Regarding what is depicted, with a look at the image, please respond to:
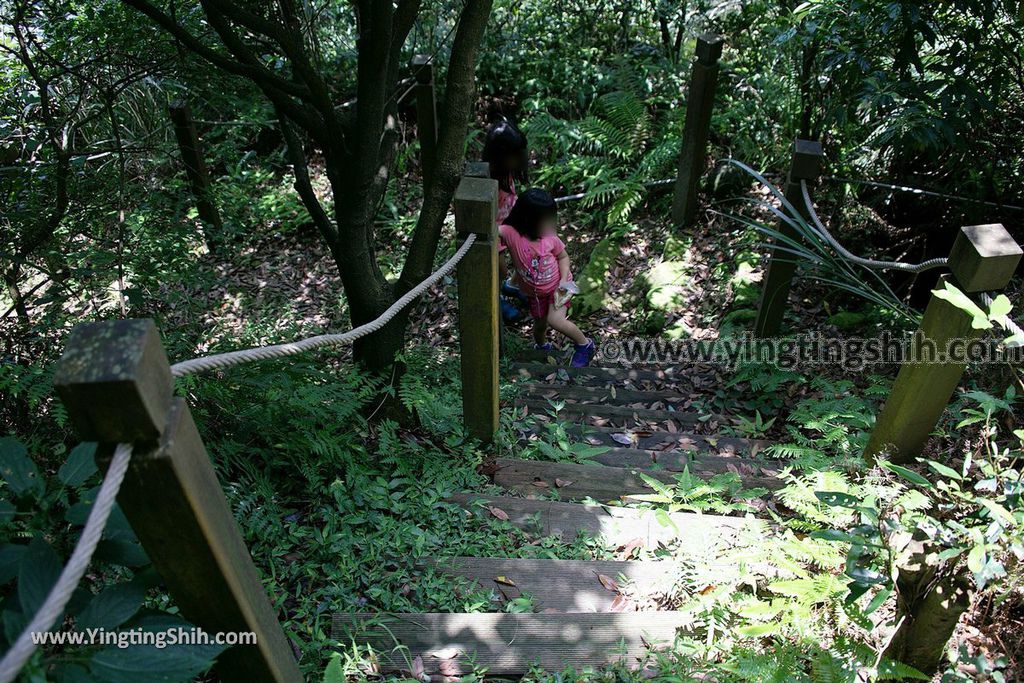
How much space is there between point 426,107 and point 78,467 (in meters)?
4.82

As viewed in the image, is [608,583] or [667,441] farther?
[667,441]

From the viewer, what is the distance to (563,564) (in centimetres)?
252

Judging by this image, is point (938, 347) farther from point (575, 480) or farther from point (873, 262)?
point (575, 480)

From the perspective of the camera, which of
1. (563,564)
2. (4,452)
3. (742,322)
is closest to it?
(4,452)

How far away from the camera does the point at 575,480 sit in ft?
10.7

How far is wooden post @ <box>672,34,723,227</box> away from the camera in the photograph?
5863 mm

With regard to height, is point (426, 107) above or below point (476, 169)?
above

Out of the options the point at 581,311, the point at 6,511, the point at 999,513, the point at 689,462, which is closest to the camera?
the point at 6,511

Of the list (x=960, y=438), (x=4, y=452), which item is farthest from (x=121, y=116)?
(x=960, y=438)

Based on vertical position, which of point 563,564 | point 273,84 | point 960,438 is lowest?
point 563,564

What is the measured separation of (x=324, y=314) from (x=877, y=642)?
5681 millimetres

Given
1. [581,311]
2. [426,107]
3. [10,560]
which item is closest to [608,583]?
[10,560]

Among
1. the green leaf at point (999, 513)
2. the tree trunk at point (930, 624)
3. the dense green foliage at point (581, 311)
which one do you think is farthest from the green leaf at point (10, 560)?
the green leaf at point (999, 513)

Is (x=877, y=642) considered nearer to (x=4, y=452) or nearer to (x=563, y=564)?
(x=563, y=564)
